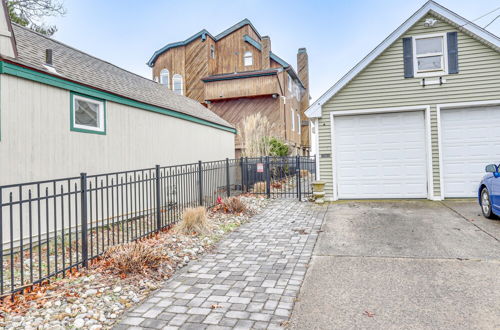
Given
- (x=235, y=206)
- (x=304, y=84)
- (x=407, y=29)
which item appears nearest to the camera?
(x=235, y=206)

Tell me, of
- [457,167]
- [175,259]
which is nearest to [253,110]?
[457,167]

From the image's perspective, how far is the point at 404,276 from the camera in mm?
4164

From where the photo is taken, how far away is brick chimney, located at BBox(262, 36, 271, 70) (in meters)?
23.7

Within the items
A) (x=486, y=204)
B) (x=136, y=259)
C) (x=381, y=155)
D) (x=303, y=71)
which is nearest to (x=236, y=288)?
(x=136, y=259)

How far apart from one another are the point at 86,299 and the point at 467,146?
403 inches

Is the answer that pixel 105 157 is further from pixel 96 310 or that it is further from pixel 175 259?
pixel 96 310

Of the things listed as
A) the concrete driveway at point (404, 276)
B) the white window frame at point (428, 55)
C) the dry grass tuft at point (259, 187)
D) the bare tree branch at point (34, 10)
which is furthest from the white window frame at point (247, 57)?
the concrete driveway at point (404, 276)

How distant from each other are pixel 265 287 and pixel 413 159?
774cm

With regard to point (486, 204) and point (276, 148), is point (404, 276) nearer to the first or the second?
point (486, 204)

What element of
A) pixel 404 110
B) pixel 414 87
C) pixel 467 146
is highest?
pixel 414 87

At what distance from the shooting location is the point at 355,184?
1023cm

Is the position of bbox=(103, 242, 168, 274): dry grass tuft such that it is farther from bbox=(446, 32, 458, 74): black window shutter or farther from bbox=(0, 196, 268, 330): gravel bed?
bbox=(446, 32, 458, 74): black window shutter

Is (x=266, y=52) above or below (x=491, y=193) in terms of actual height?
above

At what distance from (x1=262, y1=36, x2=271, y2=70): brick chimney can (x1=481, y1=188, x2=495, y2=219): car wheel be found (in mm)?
18511
